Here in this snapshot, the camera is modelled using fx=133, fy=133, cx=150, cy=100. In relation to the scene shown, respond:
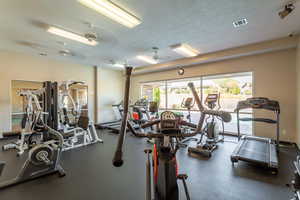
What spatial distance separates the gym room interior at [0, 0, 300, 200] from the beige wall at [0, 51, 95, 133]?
0.03 m

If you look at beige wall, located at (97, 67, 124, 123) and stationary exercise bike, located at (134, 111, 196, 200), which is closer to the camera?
stationary exercise bike, located at (134, 111, 196, 200)

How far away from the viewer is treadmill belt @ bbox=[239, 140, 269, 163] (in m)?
2.71

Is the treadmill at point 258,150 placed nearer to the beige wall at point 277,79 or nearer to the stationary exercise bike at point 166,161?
the beige wall at point 277,79

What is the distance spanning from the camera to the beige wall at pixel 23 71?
15.1 ft

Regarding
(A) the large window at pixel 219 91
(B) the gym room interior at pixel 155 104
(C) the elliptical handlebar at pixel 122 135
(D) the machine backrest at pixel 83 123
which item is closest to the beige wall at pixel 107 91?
(B) the gym room interior at pixel 155 104

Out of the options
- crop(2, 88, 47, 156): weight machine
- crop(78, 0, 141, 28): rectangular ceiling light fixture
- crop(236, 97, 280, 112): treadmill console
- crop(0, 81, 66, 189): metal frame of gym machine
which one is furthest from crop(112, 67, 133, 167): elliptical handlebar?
crop(236, 97, 280, 112): treadmill console

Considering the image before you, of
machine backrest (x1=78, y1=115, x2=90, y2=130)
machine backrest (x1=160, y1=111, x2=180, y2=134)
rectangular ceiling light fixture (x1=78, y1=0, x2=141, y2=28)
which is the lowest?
machine backrest (x1=78, y1=115, x2=90, y2=130)

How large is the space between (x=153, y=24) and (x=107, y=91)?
17.1ft

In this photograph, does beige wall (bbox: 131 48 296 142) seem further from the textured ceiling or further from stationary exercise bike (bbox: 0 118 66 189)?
stationary exercise bike (bbox: 0 118 66 189)

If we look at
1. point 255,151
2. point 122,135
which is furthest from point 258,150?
point 122,135

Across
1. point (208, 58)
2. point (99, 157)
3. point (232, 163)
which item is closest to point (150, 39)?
point (208, 58)

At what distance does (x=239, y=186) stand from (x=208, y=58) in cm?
410

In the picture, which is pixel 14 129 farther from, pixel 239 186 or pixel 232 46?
pixel 232 46

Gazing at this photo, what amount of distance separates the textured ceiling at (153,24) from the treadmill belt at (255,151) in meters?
2.85
